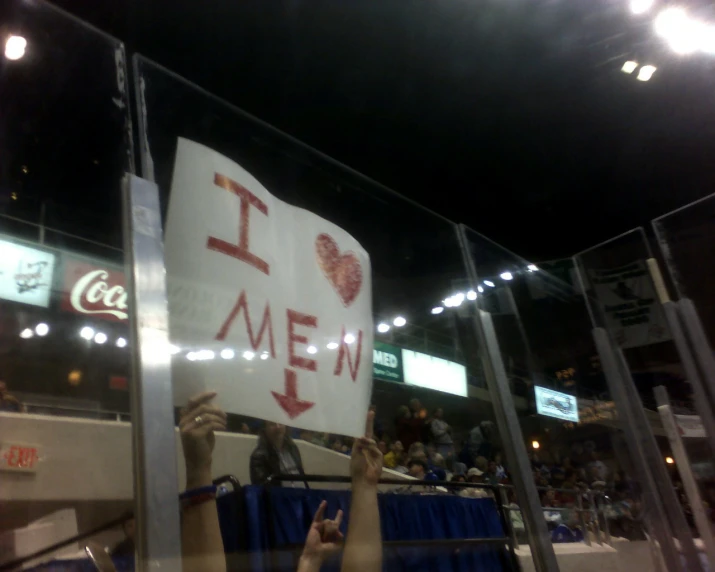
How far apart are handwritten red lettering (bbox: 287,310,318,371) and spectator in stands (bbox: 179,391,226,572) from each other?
289mm

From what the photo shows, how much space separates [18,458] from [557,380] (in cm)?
278

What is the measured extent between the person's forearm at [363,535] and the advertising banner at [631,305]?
1825 mm

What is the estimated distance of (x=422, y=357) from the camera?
2.66m

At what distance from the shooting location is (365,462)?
1782mm

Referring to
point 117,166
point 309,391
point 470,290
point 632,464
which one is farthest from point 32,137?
point 632,464

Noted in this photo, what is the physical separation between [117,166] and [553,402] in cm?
238

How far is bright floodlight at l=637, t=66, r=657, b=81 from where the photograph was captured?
11.0 feet

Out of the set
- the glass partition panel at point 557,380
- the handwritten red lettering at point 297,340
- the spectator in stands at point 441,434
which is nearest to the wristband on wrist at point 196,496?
the handwritten red lettering at point 297,340

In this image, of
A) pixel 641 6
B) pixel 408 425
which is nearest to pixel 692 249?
pixel 641 6

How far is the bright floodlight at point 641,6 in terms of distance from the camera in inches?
120

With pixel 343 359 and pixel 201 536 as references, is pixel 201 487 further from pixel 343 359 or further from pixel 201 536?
pixel 343 359

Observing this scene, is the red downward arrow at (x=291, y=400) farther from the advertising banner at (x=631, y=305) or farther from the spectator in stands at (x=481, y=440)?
the advertising banner at (x=631, y=305)

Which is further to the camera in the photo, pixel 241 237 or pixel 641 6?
pixel 641 6

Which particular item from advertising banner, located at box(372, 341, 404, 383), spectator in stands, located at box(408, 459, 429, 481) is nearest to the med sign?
spectator in stands, located at box(408, 459, 429, 481)
